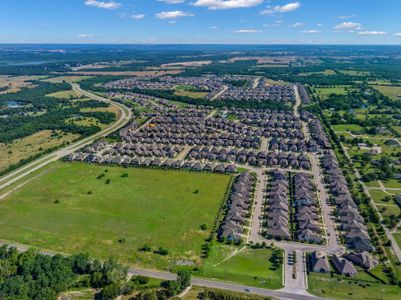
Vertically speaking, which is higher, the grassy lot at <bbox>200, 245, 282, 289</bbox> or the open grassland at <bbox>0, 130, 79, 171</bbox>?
the open grassland at <bbox>0, 130, 79, 171</bbox>

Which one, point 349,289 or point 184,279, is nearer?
point 184,279

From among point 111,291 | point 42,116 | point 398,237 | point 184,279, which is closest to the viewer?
point 111,291

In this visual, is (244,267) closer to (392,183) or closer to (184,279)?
(184,279)

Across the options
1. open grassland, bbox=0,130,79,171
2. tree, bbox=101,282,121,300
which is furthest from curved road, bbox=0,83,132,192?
tree, bbox=101,282,121,300

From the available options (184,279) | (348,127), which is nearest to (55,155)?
(184,279)

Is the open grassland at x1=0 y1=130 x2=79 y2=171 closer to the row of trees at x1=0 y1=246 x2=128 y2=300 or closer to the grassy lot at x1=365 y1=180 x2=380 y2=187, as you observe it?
the row of trees at x1=0 y1=246 x2=128 y2=300

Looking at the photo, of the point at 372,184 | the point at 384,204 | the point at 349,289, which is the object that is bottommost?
the point at 349,289

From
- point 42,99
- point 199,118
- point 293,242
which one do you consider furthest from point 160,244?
point 42,99
